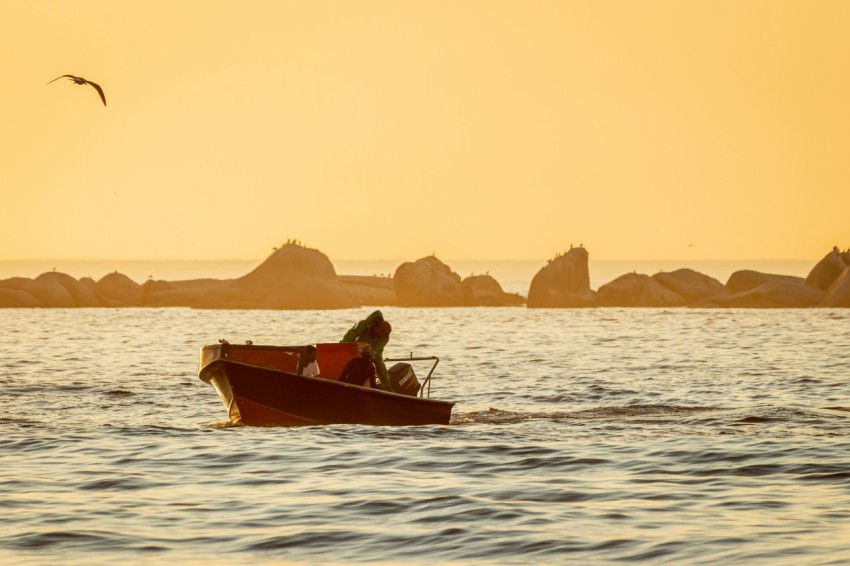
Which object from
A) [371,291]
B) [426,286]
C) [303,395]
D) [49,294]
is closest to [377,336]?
[303,395]

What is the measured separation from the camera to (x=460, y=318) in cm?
9825

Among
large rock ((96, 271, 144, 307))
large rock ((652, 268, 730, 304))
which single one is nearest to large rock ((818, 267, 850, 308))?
large rock ((652, 268, 730, 304))

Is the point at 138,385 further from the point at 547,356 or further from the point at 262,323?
the point at 262,323

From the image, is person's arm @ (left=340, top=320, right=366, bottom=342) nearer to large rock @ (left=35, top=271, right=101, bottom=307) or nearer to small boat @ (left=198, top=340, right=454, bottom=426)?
small boat @ (left=198, top=340, right=454, bottom=426)

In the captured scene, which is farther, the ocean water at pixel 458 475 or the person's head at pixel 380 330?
the person's head at pixel 380 330

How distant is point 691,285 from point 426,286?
24.7 m

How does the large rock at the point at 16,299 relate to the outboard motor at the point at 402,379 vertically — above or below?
above

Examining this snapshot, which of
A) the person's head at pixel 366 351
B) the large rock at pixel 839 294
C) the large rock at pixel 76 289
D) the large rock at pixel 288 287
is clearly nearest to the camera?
Answer: the person's head at pixel 366 351

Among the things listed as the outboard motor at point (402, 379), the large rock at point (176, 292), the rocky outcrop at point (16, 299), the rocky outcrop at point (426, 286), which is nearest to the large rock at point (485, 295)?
the rocky outcrop at point (426, 286)

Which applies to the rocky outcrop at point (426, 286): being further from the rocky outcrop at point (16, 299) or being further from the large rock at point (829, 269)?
the rocky outcrop at point (16, 299)

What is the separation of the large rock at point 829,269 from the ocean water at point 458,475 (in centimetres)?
7851

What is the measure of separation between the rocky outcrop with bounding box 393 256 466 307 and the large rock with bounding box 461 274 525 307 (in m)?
1.42

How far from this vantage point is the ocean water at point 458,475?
13688mm

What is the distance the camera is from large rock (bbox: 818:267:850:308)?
109m
